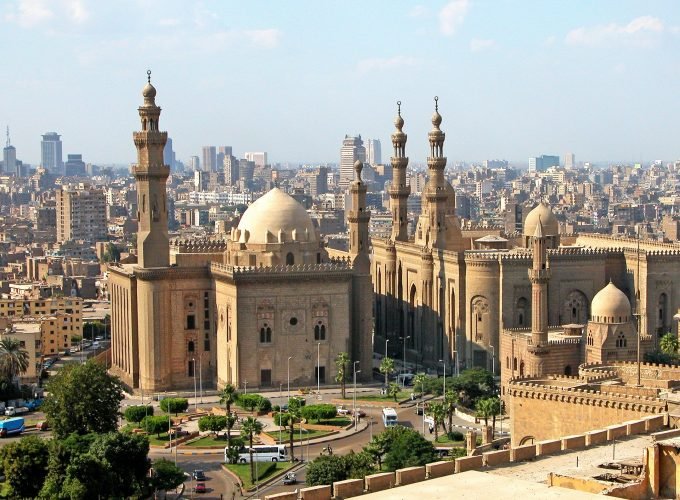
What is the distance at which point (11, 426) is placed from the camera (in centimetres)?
5569

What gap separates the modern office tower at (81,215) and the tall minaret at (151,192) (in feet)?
359

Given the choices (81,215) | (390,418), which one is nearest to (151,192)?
(390,418)

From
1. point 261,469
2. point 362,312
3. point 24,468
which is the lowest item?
point 261,469

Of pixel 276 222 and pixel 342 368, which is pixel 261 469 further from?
pixel 276 222

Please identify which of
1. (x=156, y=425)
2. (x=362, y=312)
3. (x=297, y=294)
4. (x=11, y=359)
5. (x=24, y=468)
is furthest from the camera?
(x=11, y=359)

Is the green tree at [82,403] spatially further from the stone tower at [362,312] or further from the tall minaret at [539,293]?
the tall minaret at [539,293]

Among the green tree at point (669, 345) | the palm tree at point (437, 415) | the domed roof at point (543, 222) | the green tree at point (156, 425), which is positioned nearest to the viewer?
the palm tree at point (437, 415)

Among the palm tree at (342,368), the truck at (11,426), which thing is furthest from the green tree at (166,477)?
the palm tree at (342,368)

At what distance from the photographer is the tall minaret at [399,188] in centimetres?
7319

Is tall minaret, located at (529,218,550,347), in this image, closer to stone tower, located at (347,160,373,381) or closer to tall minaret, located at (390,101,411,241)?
stone tower, located at (347,160,373,381)

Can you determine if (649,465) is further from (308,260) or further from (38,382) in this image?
(38,382)

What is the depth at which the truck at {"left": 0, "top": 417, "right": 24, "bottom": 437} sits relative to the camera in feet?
182

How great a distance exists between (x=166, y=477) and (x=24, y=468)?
4.50 m

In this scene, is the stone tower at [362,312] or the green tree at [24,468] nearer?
the green tree at [24,468]
